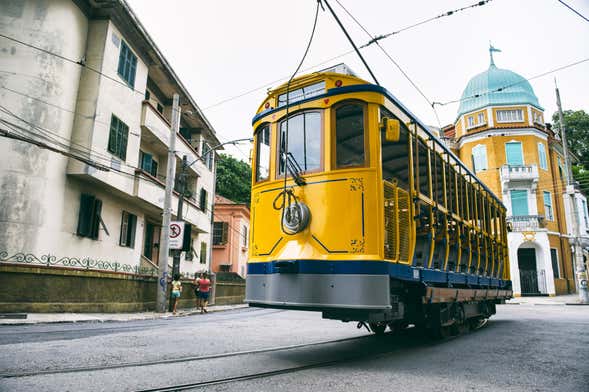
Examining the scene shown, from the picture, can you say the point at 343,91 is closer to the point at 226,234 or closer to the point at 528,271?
the point at 528,271

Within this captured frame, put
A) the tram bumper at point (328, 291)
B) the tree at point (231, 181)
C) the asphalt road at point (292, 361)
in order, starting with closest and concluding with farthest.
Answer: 1. the asphalt road at point (292, 361)
2. the tram bumper at point (328, 291)
3. the tree at point (231, 181)

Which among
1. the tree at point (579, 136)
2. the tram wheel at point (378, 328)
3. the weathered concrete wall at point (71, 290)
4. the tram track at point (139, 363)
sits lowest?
the tram track at point (139, 363)

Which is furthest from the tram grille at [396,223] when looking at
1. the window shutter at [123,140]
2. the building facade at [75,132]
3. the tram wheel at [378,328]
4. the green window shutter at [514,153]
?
the green window shutter at [514,153]

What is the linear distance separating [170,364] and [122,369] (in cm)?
60

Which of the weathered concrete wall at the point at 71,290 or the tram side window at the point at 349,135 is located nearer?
the tram side window at the point at 349,135

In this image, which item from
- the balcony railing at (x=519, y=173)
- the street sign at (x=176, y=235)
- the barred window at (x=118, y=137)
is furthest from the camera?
the balcony railing at (x=519, y=173)

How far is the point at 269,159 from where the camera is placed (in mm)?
7082

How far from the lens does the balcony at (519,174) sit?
3014cm

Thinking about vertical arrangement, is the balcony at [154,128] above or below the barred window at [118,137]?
above

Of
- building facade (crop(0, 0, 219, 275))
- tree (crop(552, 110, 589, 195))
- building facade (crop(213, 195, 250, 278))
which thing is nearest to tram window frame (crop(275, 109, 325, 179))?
building facade (crop(0, 0, 219, 275))

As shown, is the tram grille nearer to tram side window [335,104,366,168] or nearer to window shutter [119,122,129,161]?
tram side window [335,104,366,168]

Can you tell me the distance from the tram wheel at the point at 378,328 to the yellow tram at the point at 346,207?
3.20ft

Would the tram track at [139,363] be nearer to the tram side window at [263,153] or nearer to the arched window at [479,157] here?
the tram side window at [263,153]

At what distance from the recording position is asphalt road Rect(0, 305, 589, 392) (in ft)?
15.5
